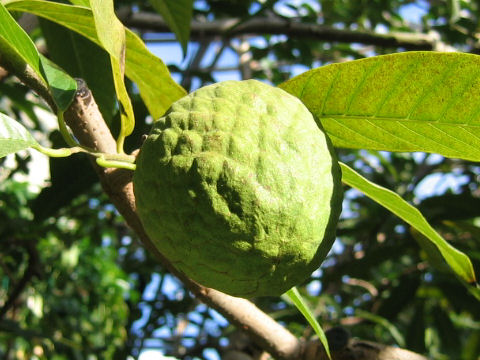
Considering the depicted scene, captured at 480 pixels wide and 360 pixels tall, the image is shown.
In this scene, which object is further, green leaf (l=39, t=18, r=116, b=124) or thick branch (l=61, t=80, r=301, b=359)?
green leaf (l=39, t=18, r=116, b=124)

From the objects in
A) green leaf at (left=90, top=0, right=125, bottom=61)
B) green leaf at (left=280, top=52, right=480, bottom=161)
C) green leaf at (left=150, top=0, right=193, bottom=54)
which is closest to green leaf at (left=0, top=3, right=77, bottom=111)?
green leaf at (left=90, top=0, right=125, bottom=61)

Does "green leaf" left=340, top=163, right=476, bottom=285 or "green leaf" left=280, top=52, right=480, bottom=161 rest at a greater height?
"green leaf" left=280, top=52, right=480, bottom=161

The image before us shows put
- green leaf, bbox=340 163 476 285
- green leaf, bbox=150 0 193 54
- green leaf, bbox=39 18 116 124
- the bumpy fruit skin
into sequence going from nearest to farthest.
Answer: the bumpy fruit skin → green leaf, bbox=340 163 476 285 → green leaf, bbox=39 18 116 124 → green leaf, bbox=150 0 193 54

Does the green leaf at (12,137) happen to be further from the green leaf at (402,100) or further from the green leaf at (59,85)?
the green leaf at (402,100)

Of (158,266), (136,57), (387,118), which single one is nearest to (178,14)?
(136,57)

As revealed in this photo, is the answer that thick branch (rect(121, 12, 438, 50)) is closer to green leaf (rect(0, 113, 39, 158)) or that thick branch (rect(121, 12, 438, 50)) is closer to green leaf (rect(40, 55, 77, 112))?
green leaf (rect(40, 55, 77, 112))

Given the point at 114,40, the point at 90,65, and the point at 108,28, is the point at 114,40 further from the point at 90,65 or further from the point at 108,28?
the point at 90,65

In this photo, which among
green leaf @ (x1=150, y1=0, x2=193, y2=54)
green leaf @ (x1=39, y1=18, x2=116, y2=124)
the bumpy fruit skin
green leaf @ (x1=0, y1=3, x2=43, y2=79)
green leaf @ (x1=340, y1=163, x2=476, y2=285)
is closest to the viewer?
the bumpy fruit skin

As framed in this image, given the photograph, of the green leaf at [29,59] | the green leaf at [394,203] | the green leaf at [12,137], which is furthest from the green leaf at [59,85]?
the green leaf at [394,203]
